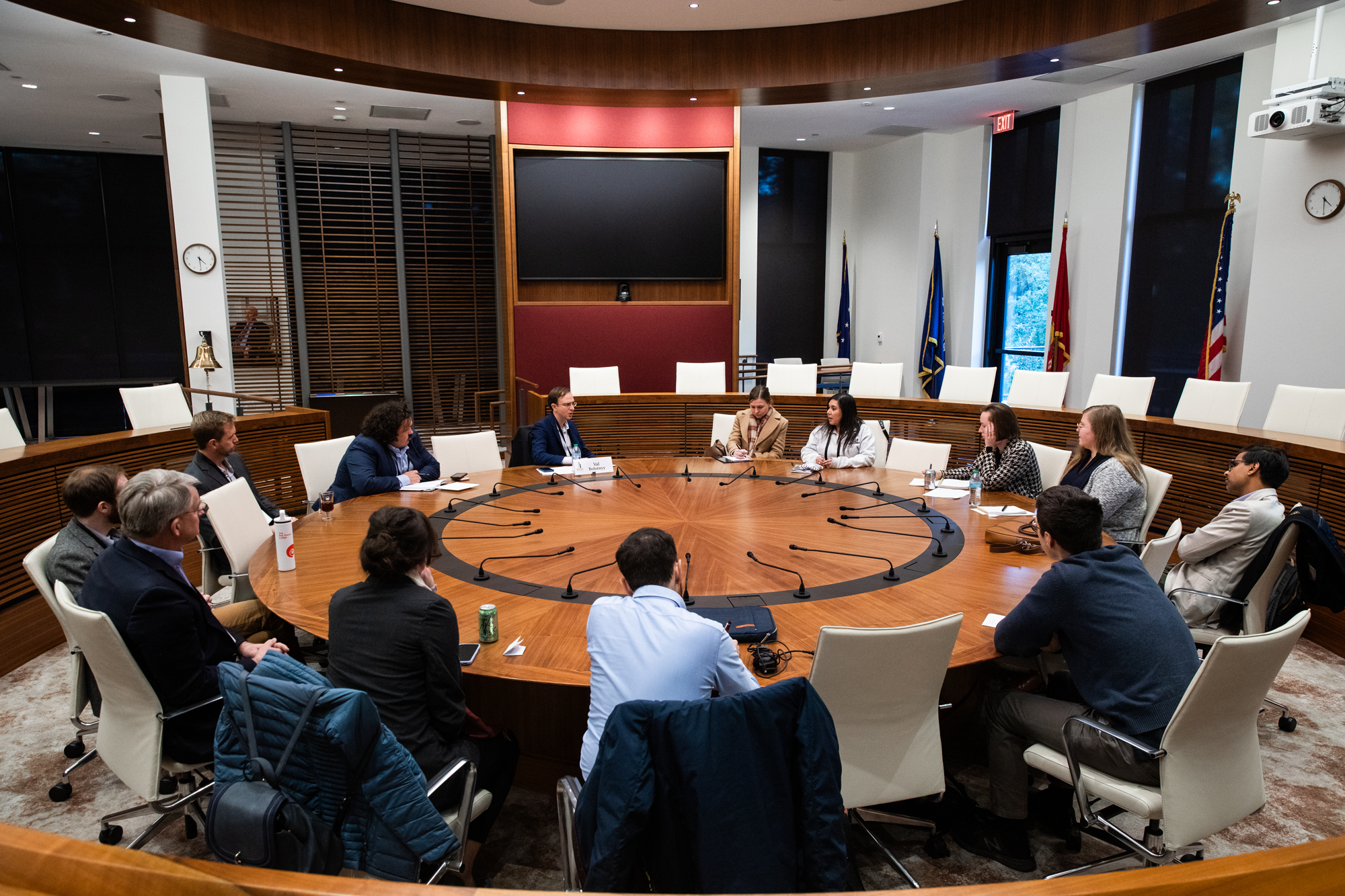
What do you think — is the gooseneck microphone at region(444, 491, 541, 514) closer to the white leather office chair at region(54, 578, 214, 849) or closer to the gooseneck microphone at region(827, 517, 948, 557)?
the gooseneck microphone at region(827, 517, 948, 557)

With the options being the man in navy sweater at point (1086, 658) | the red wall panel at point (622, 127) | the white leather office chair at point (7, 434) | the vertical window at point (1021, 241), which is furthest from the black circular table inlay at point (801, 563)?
the vertical window at point (1021, 241)

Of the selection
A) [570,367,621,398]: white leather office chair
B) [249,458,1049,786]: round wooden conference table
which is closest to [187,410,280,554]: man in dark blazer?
[249,458,1049,786]: round wooden conference table

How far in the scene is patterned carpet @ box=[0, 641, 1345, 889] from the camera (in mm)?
2693

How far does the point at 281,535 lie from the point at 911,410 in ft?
17.7

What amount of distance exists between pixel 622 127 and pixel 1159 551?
6771 mm

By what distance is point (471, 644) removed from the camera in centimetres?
267

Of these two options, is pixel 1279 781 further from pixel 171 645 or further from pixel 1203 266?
pixel 1203 266

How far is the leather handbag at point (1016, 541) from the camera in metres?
3.67

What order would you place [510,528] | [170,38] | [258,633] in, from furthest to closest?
[170,38], [510,528], [258,633]

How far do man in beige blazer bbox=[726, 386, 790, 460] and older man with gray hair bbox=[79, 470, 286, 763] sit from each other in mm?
4007

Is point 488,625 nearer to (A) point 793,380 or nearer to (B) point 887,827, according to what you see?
(B) point 887,827

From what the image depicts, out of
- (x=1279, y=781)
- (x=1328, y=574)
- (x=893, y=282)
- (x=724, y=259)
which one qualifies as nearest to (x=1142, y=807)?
(x=1279, y=781)

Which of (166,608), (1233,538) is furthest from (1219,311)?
(166,608)

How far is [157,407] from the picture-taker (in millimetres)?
5980
